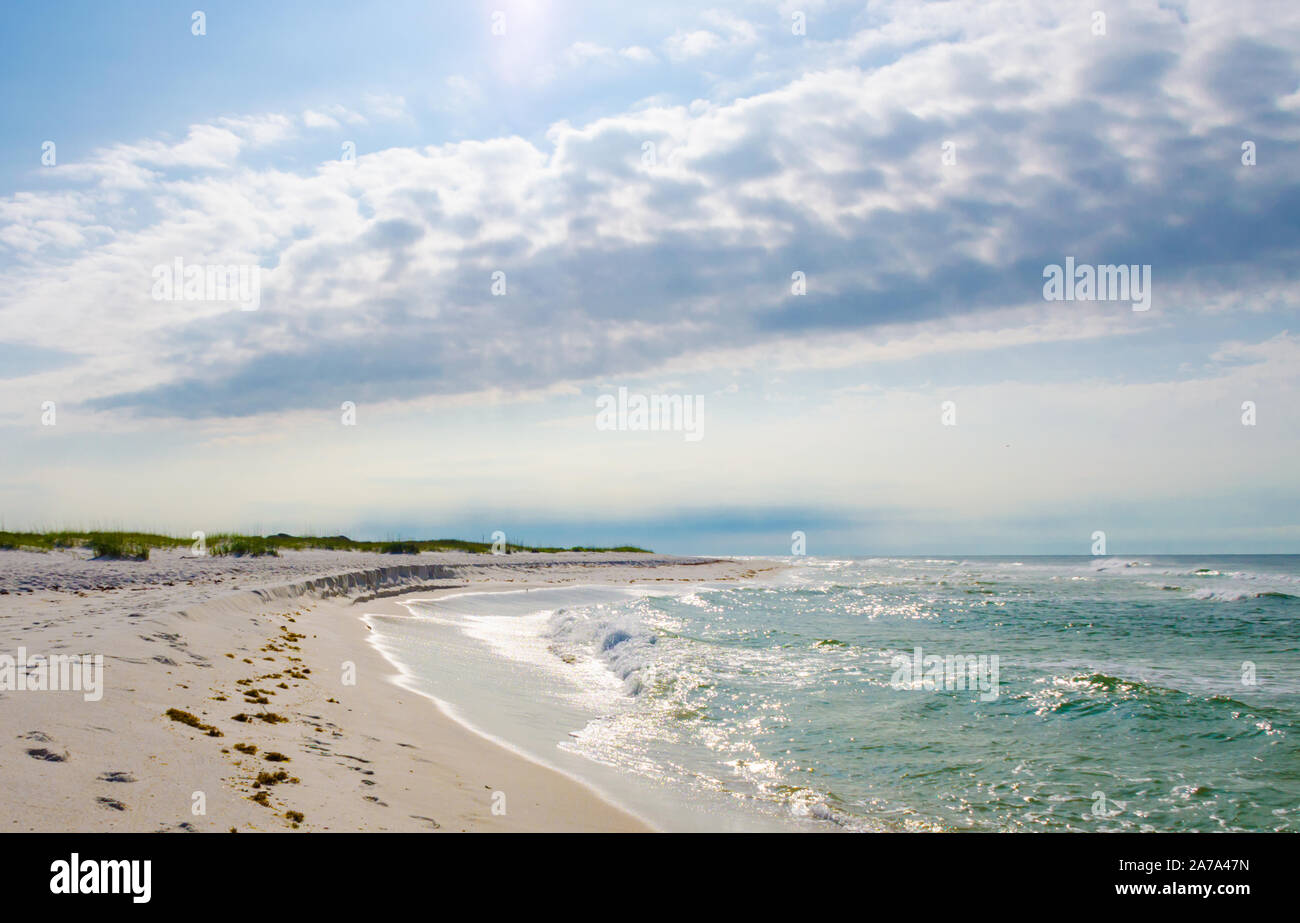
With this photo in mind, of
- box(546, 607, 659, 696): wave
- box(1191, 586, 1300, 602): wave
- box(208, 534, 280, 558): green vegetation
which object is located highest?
box(208, 534, 280, 558): green vegetation

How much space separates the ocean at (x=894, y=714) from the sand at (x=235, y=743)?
1086 mm

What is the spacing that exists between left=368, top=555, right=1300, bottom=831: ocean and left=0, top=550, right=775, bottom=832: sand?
3.56 feet

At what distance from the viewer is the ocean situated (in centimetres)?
832

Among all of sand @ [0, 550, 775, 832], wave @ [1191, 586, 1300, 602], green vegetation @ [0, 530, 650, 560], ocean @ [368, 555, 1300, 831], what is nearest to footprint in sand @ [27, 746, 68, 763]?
sand @ [0, 550, 775, 832]

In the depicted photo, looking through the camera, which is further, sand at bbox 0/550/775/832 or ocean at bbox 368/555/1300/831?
ocean at bbox 368/555/1300/831

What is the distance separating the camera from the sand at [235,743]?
523 cm

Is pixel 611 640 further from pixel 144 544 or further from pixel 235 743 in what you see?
pixel 144 544

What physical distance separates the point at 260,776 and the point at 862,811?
20.4 feet

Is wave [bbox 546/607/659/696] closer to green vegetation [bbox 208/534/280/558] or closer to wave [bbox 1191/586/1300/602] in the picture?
green vegetation [bbox 208/534/280/558]

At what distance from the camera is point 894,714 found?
1241 cm
